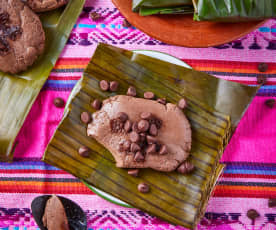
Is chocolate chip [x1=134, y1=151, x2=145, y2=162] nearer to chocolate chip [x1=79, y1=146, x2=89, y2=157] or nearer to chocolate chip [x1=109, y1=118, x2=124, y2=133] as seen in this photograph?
chocolate chip [x1=109, y1=118, x2=124, y2=133]

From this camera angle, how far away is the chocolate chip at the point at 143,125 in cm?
175

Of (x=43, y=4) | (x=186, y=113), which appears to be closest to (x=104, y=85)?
(x=186, y=113)

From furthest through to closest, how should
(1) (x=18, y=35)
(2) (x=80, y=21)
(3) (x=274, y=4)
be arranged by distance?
(2) (x=80, y=21), (1) (x=18, y=35), (3) (x=274, y=4)

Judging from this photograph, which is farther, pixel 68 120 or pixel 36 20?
pixel 36 20

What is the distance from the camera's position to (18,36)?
2113 mm

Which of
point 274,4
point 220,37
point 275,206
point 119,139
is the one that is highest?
point 274,4

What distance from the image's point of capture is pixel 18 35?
2.11m

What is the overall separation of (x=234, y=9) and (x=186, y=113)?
26.9 inches

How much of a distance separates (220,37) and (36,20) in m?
1.28

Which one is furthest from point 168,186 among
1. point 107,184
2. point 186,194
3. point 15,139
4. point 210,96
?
point 15,139

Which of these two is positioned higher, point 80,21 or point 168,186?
point 80,21

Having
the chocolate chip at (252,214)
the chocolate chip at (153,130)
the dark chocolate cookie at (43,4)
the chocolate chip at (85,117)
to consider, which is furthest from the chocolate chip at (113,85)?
the chocolate chip at (252,214)

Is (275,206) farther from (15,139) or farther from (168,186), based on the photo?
(15,139)

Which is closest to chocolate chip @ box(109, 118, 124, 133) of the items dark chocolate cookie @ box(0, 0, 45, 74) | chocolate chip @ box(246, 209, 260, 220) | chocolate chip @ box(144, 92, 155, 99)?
chocolate chip @ box(144, 92, 155, 99)
